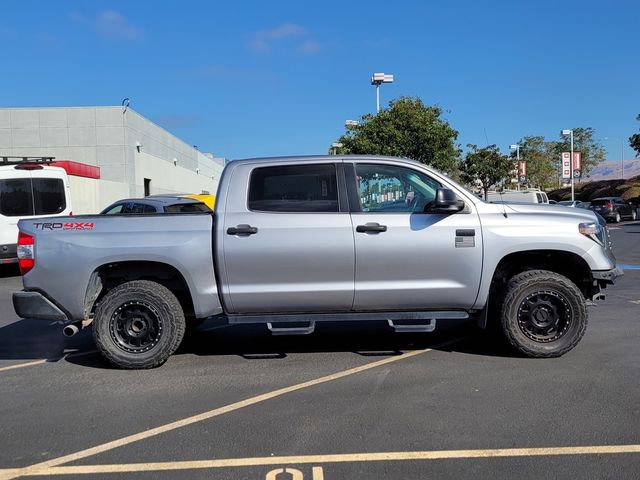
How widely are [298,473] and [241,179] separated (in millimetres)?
3061

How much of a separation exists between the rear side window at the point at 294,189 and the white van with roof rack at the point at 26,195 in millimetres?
9634

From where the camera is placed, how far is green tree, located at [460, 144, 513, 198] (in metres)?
46.7

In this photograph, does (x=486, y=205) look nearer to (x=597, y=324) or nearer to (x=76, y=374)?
(x=597, y=324)

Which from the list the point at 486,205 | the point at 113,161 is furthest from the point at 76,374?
the point at 113,161

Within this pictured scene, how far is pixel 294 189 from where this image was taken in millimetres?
5750

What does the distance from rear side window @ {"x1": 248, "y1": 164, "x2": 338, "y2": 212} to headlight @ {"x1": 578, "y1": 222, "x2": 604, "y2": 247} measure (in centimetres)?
235

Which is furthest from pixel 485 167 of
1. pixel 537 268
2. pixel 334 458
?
pixel 334 458

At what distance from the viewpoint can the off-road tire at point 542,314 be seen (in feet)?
18.5

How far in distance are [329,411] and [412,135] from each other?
2442 cm

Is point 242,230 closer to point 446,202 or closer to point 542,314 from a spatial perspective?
point 446,202

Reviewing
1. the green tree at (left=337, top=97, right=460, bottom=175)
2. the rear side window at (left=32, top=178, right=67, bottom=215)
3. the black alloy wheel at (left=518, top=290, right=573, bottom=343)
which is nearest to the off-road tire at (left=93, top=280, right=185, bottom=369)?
the black alloy wheel at (left=518, top=290, right=573, bottom=343)

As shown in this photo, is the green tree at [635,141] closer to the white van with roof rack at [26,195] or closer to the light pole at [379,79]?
the light pole at [379,79]

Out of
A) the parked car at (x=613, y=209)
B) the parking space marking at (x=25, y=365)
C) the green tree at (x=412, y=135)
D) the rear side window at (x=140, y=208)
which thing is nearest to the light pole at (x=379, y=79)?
the green tree at (x=412, y=135)

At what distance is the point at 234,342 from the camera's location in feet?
22.5
